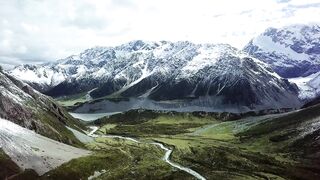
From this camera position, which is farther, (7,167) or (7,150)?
(7,150)

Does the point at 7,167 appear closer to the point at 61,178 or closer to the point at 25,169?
the point at 25,169

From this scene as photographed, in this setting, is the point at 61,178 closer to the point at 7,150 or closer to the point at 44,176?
the point at 44,176

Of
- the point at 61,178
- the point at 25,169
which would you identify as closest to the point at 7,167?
the point at 25,169

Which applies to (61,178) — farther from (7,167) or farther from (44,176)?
(7,167)

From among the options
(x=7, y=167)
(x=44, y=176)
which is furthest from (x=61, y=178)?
(x=7, y=167)
